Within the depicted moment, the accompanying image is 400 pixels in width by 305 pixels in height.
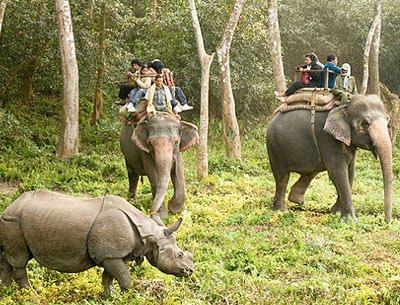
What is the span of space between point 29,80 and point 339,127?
1180cm

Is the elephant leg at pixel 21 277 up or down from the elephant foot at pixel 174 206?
up

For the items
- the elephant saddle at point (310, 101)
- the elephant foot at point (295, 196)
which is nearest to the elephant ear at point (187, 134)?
the elephant saddle at point (310, 101)

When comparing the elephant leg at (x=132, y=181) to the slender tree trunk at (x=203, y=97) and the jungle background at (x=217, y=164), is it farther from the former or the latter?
the slender tree trunk at (x=203, y=97)

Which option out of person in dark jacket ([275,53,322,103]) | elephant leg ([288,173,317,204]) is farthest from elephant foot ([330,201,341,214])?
person in dark jacket ([275,53,322,103])

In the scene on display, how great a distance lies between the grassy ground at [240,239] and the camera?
692 centimetres

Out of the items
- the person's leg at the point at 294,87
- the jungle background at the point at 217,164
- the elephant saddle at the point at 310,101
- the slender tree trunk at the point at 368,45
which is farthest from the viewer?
the slender tree trunk at the point at 368,45

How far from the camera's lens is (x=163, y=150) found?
10141 mm

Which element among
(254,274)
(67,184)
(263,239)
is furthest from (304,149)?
(67,184)

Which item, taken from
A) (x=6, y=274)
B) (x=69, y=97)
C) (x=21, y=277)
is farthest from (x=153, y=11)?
(x=21, y=277)

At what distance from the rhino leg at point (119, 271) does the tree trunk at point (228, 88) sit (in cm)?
888

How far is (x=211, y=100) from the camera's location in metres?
22.1

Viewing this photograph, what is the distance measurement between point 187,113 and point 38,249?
15.5 m

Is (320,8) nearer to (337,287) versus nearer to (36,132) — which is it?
(36,132)

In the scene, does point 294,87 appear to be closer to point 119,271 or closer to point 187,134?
point 187,134
